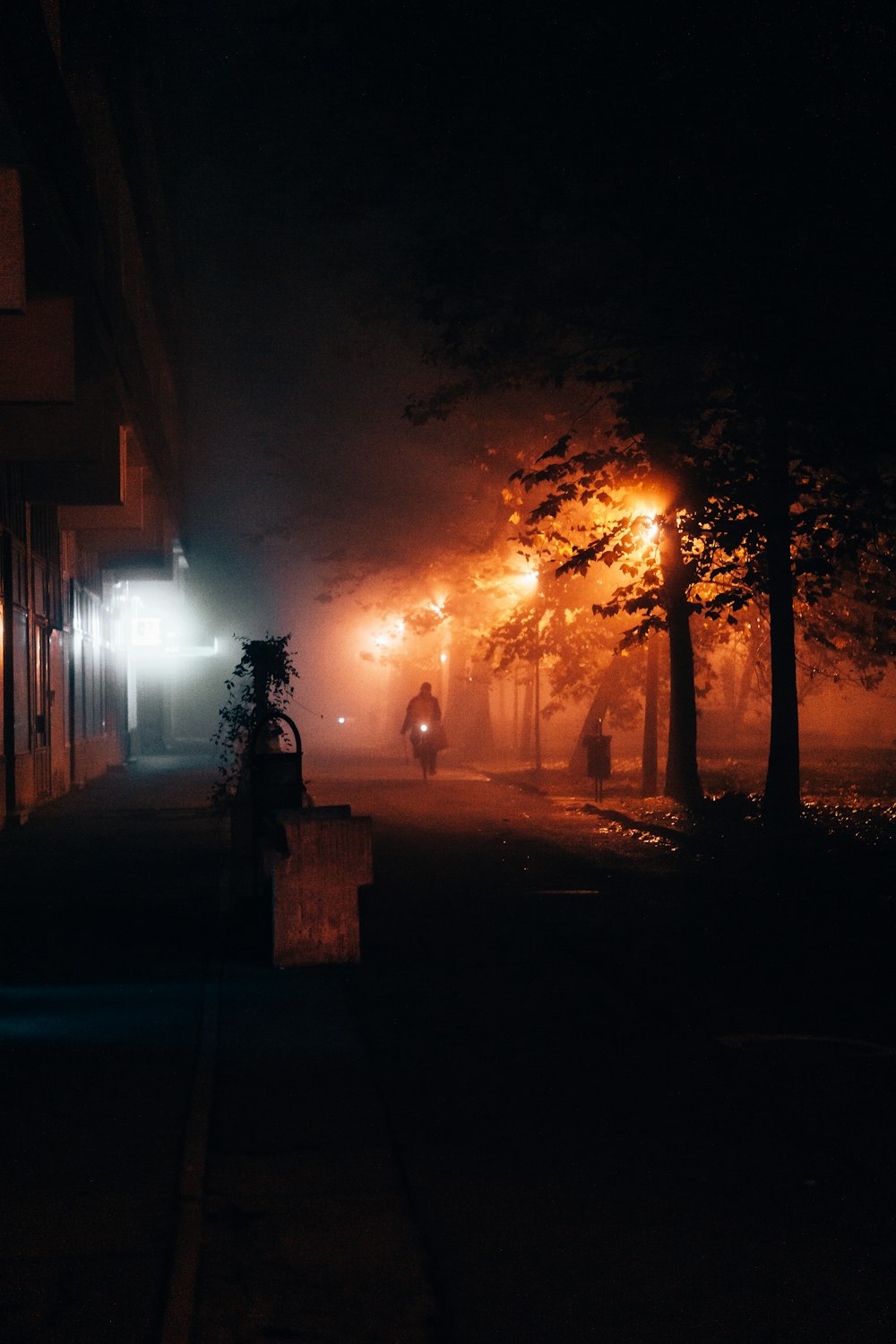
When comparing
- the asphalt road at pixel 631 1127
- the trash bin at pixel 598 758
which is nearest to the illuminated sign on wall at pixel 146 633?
the trash bin at pixel 598 758

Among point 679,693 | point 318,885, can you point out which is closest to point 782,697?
point 679,693

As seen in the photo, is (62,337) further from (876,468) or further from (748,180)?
(876,468)

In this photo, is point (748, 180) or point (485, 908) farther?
point (748, 180)

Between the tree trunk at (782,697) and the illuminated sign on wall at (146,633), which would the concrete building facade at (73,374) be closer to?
A: the tree trunk at (782,697)

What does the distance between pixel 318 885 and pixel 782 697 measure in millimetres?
12741

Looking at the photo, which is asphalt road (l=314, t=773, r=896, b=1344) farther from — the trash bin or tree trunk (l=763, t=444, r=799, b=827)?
the trash bin

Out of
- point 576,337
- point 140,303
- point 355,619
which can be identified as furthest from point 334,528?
point 355,619

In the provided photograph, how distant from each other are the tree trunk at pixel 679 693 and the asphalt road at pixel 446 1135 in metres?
12.5

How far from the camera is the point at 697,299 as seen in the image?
16.5m

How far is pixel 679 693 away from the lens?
84.7ft

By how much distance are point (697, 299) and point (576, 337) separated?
7.11 m

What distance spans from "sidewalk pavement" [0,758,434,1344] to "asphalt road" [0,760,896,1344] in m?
Result: 0.02

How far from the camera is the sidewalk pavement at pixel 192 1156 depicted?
440 cm

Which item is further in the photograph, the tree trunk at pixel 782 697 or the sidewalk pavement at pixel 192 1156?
the tree trunk at pixel 782 697
